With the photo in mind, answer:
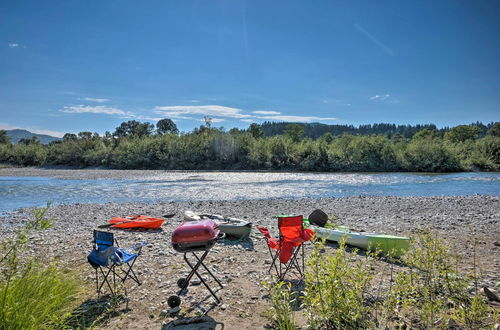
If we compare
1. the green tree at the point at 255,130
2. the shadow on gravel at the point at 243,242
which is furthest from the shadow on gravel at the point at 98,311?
the green tree at the point at 255,130

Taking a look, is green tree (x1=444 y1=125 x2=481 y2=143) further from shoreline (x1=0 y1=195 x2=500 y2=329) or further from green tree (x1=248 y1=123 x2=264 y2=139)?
shoreline (x1=0 y1=195 x2=500 y2=329)

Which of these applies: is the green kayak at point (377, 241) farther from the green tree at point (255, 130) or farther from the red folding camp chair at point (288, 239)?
the green tree at point (255, 130)

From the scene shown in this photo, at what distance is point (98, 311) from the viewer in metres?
5.03

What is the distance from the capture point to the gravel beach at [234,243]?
16.9 ft

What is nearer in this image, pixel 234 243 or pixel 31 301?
pixel 31 301

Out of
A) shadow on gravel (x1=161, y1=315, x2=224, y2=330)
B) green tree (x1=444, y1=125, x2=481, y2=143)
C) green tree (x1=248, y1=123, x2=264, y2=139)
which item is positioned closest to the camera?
shadow on gravel (x1=161, y1=315, x2=224, y2=330)

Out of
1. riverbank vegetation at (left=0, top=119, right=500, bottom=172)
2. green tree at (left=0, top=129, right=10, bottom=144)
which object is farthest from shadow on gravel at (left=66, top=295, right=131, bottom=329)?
green tree at (left=0, top=129, right=10, bottom=144)

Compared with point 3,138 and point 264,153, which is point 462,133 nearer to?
point 264,153

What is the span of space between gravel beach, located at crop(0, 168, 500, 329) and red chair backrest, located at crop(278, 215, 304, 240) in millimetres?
1151

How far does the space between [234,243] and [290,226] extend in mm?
3579

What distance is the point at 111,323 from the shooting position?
468cm

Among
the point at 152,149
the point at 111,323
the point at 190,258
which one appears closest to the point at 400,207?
the point at 190,258

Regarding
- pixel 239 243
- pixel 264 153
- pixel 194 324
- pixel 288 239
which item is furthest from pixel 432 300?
pixel 264 153

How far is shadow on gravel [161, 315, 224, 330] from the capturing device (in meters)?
4.55
